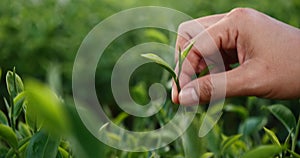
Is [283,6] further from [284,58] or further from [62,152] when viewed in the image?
[62,152]

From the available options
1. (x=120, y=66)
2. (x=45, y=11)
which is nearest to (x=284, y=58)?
(x=120, y=66)

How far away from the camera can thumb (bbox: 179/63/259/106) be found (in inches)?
48.6

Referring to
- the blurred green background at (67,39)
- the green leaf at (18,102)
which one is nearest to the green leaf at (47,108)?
the green leaf at (18,102)

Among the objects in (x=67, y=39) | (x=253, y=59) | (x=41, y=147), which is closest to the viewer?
(x=41, y=147)

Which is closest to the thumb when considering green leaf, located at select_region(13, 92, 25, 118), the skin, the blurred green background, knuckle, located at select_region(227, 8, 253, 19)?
the skin

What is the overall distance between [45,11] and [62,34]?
24 centimetres

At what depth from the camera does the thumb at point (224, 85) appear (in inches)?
48.6

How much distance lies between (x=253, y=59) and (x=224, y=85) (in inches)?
3.8

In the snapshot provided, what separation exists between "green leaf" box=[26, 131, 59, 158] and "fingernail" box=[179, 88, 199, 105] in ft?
1.05

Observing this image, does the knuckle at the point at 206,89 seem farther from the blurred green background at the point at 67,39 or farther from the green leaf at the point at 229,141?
the blurred green background at the point at 67,39

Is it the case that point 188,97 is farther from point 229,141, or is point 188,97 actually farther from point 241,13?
point 241,13

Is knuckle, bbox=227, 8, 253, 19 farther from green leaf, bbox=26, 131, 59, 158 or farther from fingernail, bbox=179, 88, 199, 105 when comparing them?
green leaf, bbox=26, 131, 59, 158

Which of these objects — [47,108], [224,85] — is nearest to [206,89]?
[224,85]

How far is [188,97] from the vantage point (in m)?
1.18
